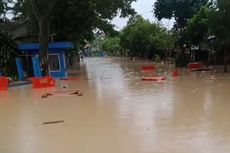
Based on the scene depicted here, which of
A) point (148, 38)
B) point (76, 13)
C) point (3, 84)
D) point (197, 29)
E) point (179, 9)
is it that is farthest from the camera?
point (148, 38)

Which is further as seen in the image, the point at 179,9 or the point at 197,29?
the point at 179,9

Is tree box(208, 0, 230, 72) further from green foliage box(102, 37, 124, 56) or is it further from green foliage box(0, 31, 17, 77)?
green foliage box(102, 37, 124, 56)

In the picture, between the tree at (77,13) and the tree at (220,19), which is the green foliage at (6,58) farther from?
the tree at (220,19)

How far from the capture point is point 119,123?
12.8 metres

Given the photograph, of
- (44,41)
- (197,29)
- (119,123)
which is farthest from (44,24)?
(119,123)

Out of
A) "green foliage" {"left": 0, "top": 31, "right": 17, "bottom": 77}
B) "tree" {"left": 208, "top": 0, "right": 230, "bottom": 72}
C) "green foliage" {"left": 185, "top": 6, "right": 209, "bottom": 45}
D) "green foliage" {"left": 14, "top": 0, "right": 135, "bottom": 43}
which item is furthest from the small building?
"green foliage" {"left": 185, "top": 6, "right": 209, "bottom": 45}

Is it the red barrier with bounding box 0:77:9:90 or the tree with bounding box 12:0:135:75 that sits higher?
the tree with bounding box 12:0:135:75

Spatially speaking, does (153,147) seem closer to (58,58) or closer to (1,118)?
(1,118)

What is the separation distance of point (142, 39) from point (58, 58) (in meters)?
43.2

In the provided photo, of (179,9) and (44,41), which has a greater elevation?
(179,9)

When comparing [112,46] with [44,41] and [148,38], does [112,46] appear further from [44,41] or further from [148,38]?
[44,41]

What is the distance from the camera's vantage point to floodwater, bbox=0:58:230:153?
9836mm

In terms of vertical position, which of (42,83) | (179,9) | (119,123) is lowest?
(42,83)

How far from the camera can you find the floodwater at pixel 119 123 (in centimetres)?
984
